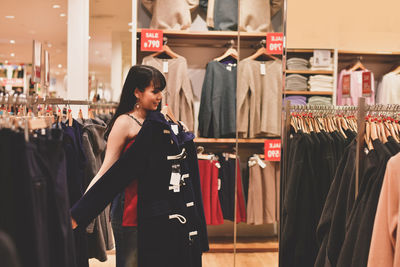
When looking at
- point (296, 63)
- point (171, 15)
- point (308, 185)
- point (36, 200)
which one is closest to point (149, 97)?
point (308, 185)

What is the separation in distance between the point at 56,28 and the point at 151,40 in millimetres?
6790

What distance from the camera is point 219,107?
4.02 metres

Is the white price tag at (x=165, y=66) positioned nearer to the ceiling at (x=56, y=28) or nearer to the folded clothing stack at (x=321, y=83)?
the ceiling at (x=56, y=28)

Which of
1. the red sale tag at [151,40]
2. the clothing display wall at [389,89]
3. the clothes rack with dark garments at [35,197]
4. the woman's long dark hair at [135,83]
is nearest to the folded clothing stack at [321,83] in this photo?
the clothing display wall at [389,89]

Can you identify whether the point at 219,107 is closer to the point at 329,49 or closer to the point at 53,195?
the point at 329,49

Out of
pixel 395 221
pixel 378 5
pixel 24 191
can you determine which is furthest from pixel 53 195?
pixel 378 5

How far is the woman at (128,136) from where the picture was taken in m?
2.09

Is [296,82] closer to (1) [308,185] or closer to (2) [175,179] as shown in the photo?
(1) [308,185]

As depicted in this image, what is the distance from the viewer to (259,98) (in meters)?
→ 3.92

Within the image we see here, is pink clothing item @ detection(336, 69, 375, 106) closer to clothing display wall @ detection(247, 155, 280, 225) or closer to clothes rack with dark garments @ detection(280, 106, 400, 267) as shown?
clothes rack with dark garments @ detection(280, 106, 400, 267)

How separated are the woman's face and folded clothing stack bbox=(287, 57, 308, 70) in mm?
1282

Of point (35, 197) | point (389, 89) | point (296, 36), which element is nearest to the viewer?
point (35, 197)

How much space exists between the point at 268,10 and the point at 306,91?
0.87m

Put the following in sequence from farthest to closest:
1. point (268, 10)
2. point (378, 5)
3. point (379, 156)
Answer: point (268, 10), point (378, 5), point (379, 156)
